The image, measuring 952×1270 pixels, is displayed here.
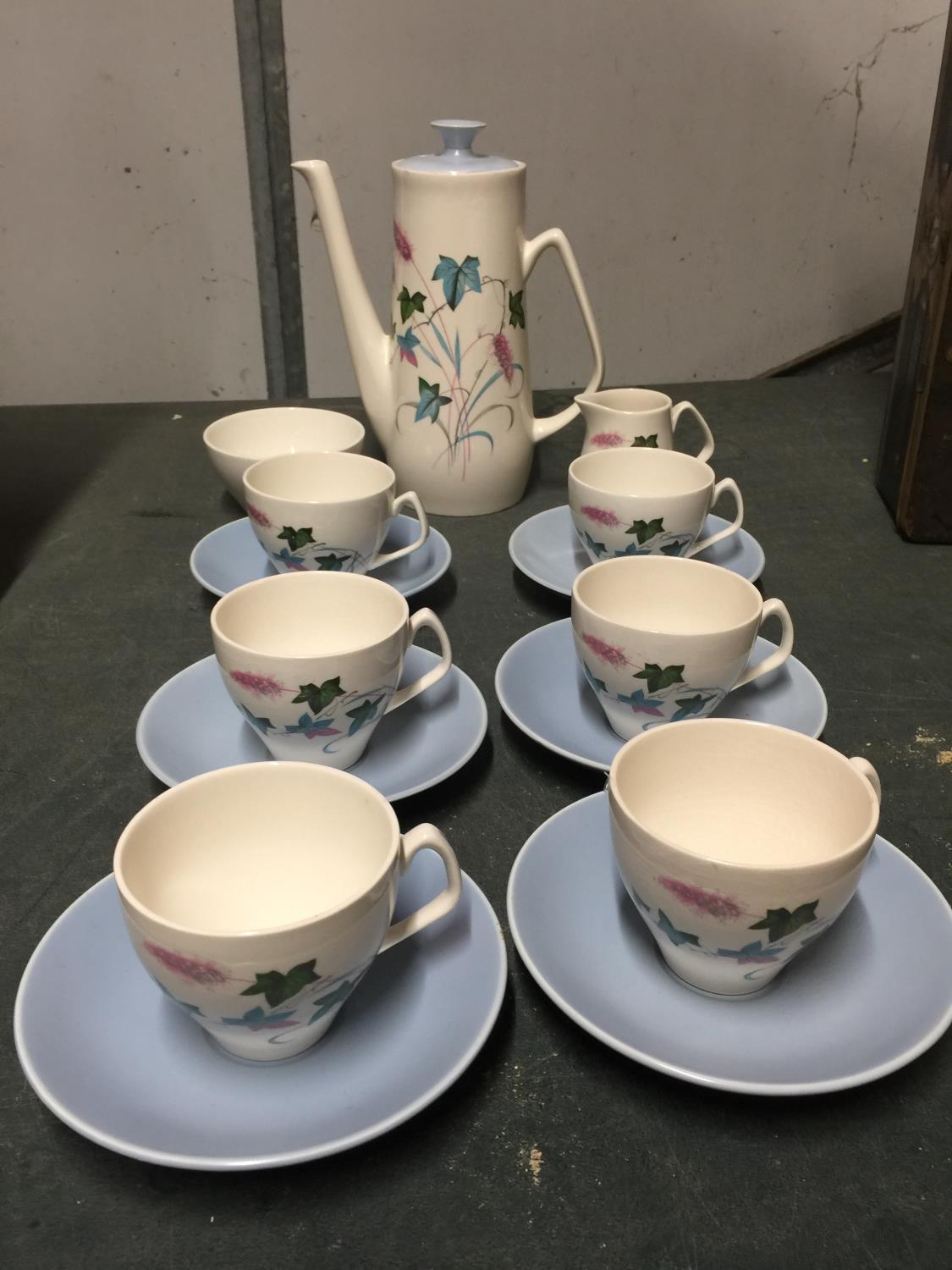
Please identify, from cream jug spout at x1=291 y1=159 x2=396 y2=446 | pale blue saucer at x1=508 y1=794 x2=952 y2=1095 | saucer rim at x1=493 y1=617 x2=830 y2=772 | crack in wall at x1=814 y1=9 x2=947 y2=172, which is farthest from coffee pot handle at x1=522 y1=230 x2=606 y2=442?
crack in wall at x1=814 y1=9 x2=947 y2=172

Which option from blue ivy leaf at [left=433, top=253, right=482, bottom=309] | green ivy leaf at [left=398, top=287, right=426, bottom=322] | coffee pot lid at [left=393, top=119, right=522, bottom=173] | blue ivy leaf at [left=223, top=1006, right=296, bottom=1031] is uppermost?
coffee pot lid at [left=393, top=119, right=522, bottom=173]

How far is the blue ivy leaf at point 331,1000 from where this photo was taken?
0.35 m

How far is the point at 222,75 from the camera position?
135 cm

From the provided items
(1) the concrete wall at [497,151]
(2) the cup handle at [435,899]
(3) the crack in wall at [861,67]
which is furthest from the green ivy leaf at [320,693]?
(3) the crack in wall at [861,67]

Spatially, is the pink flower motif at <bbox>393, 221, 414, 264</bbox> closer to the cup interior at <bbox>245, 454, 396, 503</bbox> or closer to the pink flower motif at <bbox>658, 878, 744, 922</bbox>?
the cup interior at <bbox>245, 454, 396, 503</bbox>

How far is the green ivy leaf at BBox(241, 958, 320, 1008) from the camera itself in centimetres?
33

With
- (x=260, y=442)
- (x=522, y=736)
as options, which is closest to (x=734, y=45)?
(x=260, y=442)

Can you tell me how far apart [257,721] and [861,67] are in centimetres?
147

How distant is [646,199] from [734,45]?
0.73 ft

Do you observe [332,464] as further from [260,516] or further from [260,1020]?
[260,1020]

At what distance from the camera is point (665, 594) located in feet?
1.97

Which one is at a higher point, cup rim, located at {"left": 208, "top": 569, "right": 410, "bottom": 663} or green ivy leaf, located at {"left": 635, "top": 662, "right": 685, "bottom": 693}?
cup rim, located at {"left": 208, "top": 569, "right": 410, "bottom": 663}

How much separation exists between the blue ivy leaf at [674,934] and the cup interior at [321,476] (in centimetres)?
41

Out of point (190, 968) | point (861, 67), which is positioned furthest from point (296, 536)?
point (861, 67)
